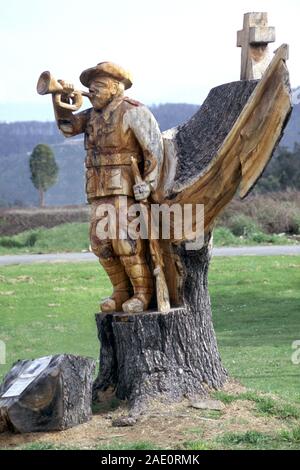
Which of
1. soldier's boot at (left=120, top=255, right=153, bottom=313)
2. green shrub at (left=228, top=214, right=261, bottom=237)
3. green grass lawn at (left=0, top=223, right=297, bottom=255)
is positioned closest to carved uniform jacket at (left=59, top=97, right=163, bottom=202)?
soldier's boot at (left=120, top=255, right=153, bottom=313)

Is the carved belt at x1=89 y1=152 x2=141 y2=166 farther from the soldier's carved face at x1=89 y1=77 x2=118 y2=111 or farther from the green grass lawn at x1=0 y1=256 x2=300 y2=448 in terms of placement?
the green grass lawn at x1=0 y1=256 x2=300 y2=448

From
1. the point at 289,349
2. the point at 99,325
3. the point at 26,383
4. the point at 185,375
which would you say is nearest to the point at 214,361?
the point at 185,375

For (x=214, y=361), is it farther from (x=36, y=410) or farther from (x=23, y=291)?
(x=23, y=291)

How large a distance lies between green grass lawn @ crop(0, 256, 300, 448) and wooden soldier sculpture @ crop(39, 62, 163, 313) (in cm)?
137

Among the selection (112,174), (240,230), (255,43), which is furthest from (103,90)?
(240,230)

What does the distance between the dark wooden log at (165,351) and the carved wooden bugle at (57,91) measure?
142 centimetres

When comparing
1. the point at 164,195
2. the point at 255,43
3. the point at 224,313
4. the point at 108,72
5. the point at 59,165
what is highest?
the point at 255,43

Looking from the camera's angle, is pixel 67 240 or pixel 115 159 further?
pixel 67 240

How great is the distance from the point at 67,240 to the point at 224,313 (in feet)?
36.2

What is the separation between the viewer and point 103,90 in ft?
28.8

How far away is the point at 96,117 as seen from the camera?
28.9 feet

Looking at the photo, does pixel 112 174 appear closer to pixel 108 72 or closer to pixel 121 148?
pixel 121 148

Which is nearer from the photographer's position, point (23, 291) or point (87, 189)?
point (87, 189)

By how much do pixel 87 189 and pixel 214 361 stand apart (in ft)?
5.49
